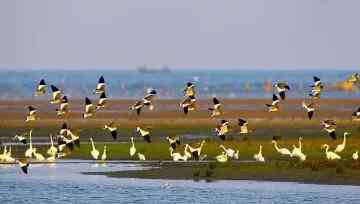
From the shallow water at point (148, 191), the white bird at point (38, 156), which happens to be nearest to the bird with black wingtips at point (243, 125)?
the shallow water at point (148, 191)

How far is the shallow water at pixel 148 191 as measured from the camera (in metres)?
37.2

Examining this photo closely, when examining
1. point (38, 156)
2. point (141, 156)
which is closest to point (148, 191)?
point (141, 156)

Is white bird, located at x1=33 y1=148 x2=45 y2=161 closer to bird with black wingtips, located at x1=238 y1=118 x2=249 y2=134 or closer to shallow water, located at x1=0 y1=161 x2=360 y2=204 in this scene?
shallow water, located at x1=0 y1=161 x2=360 y2=204

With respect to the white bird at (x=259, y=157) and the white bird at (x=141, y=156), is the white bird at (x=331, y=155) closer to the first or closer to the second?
the white bird at (x=259, y=157)

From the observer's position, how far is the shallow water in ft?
122

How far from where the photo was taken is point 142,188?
131ft

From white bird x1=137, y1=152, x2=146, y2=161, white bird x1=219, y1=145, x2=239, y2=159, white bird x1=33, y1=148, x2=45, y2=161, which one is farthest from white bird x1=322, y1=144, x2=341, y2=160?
white bird x1=33, y1=148, x2=45, y2=161

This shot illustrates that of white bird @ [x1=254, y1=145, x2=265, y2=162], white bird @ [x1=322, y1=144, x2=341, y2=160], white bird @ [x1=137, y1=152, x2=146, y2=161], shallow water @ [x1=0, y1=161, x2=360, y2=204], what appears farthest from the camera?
white bird @ [x1=137, y1=152, x2=146, y2=161]

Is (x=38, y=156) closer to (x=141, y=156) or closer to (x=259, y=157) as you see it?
(x=141, y=156)

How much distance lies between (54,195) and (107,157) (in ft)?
33.3

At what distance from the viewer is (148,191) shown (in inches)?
1545

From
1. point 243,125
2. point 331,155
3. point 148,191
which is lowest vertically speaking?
point 148,191

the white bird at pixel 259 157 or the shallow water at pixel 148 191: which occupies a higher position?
the white bird at pixel 259 157

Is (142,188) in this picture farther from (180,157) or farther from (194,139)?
(194,139)
